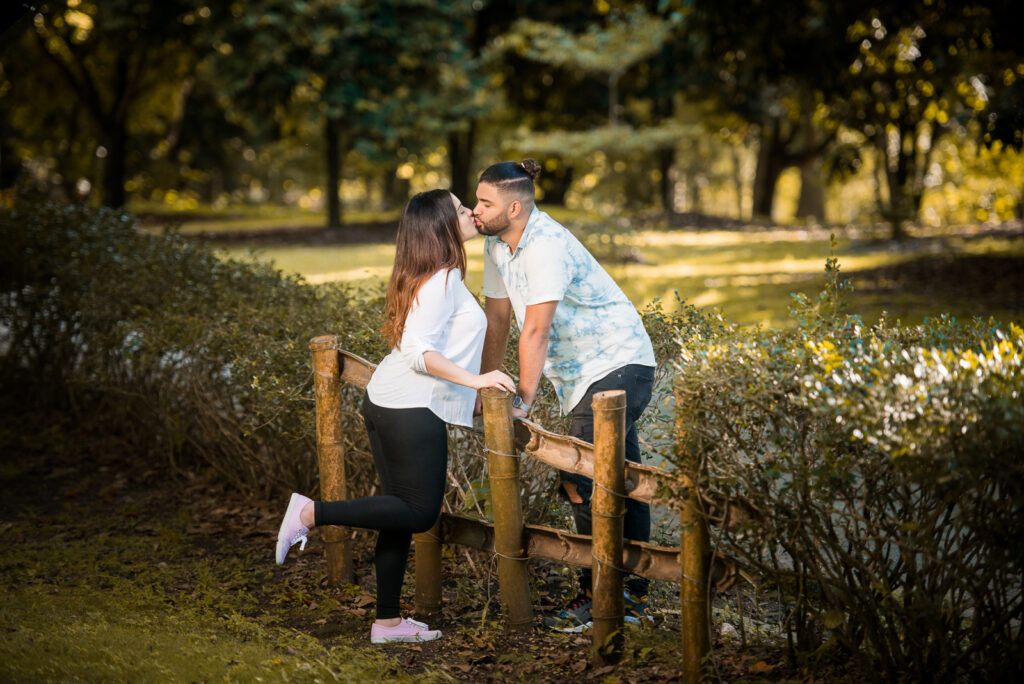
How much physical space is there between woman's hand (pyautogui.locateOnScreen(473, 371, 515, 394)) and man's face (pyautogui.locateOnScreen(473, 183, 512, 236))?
609 millimetres

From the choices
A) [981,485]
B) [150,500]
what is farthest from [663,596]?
[150,500]

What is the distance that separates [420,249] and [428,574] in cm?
160

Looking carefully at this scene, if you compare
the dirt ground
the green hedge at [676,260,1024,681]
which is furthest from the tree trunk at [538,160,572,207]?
the green hedge at [676,260,1024,681]

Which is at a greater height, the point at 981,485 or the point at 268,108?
the point at 268,108

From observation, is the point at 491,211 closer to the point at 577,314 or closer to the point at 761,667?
the point at 577,314

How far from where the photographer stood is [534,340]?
3.70m

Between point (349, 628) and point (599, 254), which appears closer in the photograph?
point (349, 628)

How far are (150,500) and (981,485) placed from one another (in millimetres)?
5521

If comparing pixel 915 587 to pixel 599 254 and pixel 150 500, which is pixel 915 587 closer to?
pixel 150 500

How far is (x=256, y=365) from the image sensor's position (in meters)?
5.16

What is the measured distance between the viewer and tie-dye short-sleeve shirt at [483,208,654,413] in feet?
12.5

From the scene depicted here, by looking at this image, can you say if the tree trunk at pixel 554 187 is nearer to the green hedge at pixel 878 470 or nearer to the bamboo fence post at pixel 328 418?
the bamboo fence post at pixel 328 418

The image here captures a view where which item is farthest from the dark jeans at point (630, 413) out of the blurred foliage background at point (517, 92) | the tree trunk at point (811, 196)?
the tree trunk at point (811, 196)

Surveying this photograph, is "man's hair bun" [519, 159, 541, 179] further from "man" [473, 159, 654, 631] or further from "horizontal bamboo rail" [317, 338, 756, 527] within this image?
"horizontal bamboo rail" [317, 338, 756, 527]
